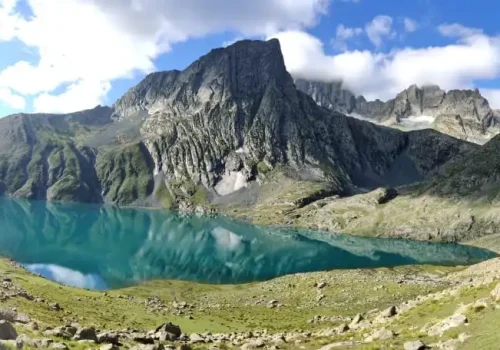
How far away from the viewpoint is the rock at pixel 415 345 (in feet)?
75.1

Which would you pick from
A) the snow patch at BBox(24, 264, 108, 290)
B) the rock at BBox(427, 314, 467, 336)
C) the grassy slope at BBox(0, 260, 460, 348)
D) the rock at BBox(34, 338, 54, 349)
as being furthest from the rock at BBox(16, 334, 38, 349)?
the snow patch at BBox(24, 264, 108, 290)

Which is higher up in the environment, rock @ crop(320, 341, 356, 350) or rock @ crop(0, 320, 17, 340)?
rock @ crop(0, 320, 17, 340)

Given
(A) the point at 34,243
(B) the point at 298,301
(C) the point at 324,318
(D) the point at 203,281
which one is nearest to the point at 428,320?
(C) the point at 324,318

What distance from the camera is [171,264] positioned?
5728 inches

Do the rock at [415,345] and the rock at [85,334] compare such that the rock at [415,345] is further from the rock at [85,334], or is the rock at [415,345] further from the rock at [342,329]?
the rock at [85,334]

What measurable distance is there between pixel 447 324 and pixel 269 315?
1714 inches

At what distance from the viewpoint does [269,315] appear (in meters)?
66.2

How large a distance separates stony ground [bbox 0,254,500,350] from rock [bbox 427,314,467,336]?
2.2 inches

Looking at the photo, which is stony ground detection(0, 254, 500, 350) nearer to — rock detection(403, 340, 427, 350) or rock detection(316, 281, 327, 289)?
rock detection(403, 340, 427, 350)

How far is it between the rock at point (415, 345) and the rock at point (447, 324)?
2248 millimetres

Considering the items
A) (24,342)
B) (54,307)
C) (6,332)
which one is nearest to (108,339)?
(6,332)

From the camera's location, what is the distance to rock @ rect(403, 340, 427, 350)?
22.9 metres

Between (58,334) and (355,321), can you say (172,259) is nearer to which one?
(355,321)

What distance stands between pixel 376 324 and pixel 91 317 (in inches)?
1337
